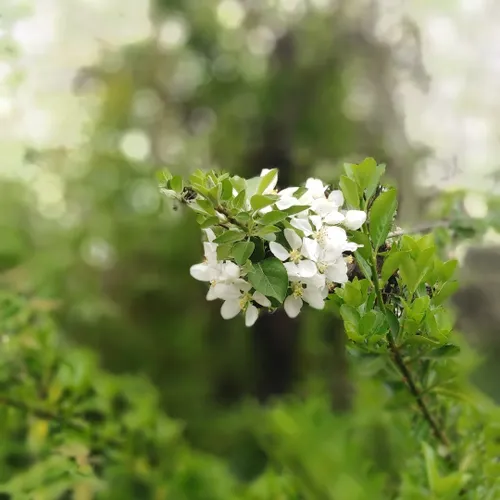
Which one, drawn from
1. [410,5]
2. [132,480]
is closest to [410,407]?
[132,480]

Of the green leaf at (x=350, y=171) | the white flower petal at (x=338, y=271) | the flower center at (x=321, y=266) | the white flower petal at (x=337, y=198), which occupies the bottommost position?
the flower center at (x=321, y=266)

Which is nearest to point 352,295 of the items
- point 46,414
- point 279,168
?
point 46,414

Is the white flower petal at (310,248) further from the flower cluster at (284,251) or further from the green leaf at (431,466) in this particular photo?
the green leaf at (431,466)

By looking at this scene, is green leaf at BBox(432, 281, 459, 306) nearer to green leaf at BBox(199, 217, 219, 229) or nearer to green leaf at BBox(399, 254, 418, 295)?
green leaf at BBox(399, 254, 418, 295)

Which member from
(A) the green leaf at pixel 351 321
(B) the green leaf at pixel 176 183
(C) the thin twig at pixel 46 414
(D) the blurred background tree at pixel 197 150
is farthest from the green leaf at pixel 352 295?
(D) the blurred background tree at pixel 197 150

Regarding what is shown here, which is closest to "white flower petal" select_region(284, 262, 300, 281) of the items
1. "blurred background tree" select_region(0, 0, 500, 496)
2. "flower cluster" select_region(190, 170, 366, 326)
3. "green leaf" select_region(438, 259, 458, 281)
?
"flower cluster" select_region(190, 170, 366, 326)

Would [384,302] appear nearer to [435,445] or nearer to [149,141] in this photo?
[435,445]

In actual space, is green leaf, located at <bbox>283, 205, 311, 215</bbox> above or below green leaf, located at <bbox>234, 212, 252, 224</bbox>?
above
